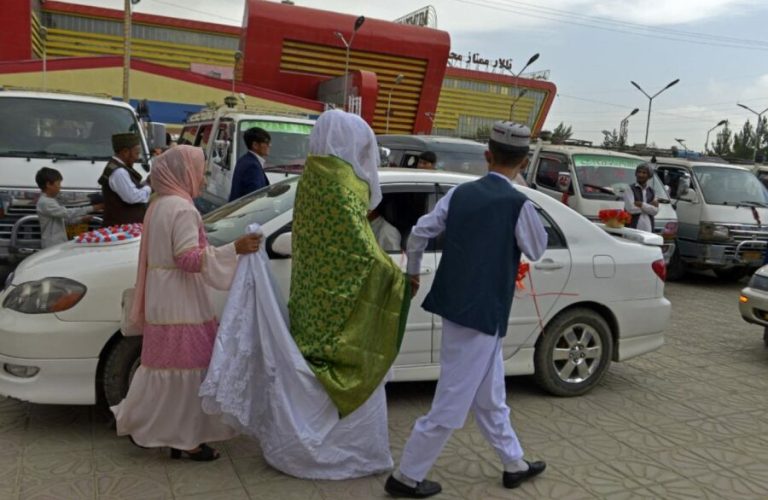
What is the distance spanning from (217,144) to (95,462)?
7.08 m

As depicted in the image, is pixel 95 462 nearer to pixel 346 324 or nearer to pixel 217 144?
pixel 346 324

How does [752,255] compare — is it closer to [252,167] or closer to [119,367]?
[252,167]

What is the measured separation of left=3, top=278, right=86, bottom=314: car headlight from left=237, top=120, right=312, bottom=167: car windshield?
582cm

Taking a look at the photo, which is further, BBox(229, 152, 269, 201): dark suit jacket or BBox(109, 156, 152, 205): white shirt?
BBox(229, 152, 269, 201): dark suit jacket

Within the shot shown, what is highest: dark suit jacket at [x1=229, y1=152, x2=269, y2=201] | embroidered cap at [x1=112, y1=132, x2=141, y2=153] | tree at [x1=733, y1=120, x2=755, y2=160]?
tree at [x1=733, y1=120, x2=755, y2=160]

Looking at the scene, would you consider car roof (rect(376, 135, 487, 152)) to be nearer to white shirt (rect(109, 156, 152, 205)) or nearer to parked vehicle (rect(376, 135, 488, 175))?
parked vehicle (rect(376, 135, 488, 175))

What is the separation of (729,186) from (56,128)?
33.3ft

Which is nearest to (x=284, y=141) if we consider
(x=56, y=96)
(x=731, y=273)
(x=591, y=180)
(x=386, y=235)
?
(x=56, y=96)

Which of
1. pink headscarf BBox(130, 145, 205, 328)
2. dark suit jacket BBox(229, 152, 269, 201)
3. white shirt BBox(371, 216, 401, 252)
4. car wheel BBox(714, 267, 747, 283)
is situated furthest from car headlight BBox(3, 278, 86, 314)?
car wheel BBox(714, 267, 747, 283)

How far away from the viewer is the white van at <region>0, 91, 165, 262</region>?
23.7ft

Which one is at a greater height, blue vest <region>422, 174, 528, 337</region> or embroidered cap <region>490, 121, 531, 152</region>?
embroidered cap <region>490, 121, 531, 152</region>

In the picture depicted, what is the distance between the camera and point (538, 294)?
16.7 ft

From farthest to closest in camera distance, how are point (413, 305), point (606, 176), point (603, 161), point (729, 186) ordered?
1. point (729, 186)
2. point (603, 161)
3. point (606, 176)
4. point (413, 305)

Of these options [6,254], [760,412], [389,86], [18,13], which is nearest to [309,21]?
[389,86]
